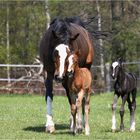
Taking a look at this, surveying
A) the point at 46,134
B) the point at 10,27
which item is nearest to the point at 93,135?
the point at 46,134

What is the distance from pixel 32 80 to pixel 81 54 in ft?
60.5

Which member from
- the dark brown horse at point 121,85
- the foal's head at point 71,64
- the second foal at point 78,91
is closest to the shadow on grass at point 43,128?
the second foal at point 78,91

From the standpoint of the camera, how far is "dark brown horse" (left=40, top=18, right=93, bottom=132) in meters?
10.7

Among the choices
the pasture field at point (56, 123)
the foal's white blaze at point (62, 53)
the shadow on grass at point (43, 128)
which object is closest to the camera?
the foal's white blaze at point (62, 53)

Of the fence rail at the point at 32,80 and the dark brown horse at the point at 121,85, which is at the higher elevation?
the dark brown horse at the point at 121,85

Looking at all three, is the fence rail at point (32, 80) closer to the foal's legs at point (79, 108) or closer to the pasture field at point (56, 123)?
the pasture field at point (56, 123)

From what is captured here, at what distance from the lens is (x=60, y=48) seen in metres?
10.8

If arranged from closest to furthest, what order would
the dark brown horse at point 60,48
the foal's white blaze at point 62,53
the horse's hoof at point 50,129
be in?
the foal's white blaze at point 62,53 < the dark brown horse at point 60,48 < the horse's hoof at point 50,129

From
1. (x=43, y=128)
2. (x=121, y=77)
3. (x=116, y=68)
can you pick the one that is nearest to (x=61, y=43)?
(x=116, y=68)

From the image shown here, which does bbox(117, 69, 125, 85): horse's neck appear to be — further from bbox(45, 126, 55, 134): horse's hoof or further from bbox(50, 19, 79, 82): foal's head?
bbox(45, 126, 55, 134): horse's hoof

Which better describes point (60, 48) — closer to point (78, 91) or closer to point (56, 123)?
point (78, 91)

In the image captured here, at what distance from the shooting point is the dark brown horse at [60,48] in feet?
35.2

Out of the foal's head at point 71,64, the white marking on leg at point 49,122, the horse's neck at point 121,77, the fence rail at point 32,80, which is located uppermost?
the foal's head at point 71,64

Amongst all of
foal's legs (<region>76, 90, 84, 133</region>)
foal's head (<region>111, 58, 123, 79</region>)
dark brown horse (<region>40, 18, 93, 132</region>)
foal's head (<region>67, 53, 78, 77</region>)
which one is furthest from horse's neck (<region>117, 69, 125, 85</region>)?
foal's head (<region>67, 53, 78, 77</region>)
